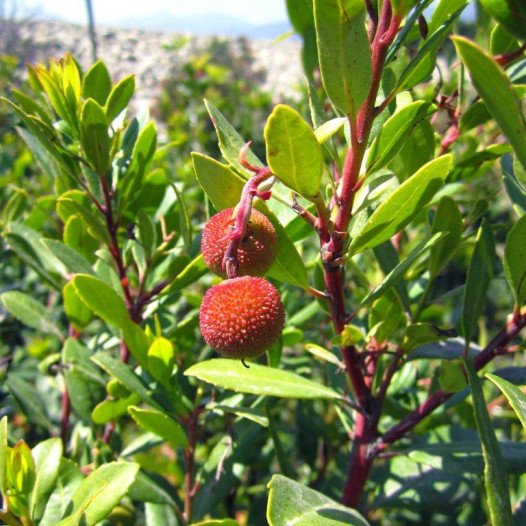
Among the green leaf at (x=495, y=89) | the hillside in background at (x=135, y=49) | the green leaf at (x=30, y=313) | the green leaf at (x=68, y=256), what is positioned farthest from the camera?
the hillside in background at (x=135, y=49)

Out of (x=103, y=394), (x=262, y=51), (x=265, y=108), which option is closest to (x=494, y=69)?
(x=103, y=394)

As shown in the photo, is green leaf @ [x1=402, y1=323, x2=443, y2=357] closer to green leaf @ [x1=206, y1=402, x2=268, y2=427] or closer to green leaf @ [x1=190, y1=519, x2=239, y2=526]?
green leaf @ [x1=206, y1=402, x2=268, y2=427]

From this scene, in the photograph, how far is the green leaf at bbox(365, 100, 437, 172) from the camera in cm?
64

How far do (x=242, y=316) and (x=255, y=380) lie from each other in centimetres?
16

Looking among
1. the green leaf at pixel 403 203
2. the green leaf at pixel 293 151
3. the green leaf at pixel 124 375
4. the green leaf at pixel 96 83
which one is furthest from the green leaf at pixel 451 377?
the green leaf at pixel 96 83

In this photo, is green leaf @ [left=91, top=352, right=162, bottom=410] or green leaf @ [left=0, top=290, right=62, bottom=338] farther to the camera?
green leaf @ [left=0, top=290, right=62, bottom=338]

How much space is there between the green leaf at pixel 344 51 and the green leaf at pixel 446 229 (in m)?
0.23

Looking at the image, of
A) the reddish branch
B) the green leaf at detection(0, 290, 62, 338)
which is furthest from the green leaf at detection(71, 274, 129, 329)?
the green leaf at detection(0, 290, 62, 338)

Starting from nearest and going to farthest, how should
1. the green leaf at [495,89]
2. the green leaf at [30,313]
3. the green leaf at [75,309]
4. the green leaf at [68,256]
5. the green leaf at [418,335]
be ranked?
the green leaf at [495,89]
the green leaf at [418,335]
the green leaf at [68,256]
the green leaf at [75,309]
the green leaf at [30,313]

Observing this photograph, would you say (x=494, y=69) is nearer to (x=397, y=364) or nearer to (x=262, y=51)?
Result: (x=397, y=364)

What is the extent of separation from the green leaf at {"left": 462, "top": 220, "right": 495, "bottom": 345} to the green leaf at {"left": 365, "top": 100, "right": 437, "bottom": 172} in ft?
0.71

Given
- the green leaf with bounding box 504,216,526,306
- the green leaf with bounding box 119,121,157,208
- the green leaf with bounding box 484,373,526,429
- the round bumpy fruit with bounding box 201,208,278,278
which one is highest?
the green leaf with bounding box 119,121,157,208

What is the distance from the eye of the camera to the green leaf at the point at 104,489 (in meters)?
0.72

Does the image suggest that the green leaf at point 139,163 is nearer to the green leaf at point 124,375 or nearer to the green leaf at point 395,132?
the green leaf at point 124,375
